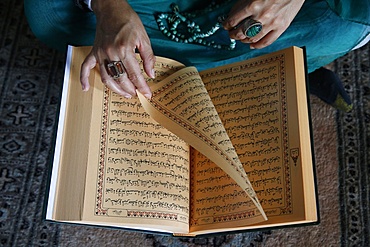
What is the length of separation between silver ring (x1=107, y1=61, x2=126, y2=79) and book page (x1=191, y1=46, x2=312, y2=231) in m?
0.16

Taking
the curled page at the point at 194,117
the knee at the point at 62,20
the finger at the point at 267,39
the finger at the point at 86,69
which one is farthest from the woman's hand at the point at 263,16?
the knee at the point at 62,20

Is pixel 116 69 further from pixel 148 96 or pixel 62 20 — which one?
pixel 62 20

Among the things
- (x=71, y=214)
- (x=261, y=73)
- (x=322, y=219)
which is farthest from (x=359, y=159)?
(x=71, y=214)

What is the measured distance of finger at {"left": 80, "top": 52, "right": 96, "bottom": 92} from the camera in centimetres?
74

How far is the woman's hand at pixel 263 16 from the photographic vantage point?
0.69m

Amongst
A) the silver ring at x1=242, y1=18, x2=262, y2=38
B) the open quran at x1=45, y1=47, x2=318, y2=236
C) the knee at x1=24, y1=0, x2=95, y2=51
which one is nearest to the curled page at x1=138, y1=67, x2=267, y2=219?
the open quran at x1=45, y1=47, x2=318, y2=236

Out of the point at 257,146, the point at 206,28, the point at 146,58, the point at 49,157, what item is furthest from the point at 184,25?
the point at 49,157

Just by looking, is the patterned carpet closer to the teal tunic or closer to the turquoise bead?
the teal tunic

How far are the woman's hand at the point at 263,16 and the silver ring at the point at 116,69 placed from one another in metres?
0.16

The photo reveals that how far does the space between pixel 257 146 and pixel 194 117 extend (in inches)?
4.0

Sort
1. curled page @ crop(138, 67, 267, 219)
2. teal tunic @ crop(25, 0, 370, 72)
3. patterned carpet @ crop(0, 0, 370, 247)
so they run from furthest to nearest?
→ patterned carpet @ crop(0, 0, 370, 247), teal tunic @ crop(25, 0, 370, 72), curled page @ crop(138, 67, 267, 219)

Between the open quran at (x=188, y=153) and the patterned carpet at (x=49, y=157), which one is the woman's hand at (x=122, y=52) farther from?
the patterned carpet at (x=49, y=157)

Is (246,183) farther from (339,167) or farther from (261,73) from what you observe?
(339,167)

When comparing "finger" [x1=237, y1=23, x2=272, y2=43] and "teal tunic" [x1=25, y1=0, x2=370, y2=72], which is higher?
"teal tunic" [x1=25, y1=0, x2=370, y2=72]
